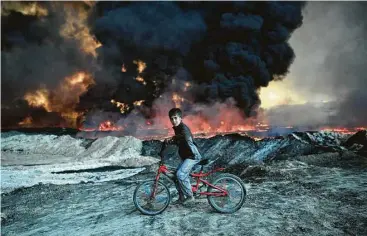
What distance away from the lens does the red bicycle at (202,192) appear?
21.2ft

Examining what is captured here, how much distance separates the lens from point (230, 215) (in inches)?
→ 253

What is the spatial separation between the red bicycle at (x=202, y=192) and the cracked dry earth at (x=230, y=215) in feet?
0.71

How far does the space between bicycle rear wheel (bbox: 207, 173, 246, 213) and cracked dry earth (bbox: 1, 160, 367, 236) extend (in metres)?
0.18

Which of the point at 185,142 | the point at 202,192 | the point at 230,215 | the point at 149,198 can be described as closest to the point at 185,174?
the point at 202,192

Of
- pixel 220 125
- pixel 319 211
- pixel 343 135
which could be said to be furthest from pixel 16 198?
pixel 220 125

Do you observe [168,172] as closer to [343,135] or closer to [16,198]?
[16,198]

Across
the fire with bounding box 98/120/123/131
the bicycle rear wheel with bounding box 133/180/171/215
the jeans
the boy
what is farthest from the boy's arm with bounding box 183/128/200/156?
the fire with bounding box 98/120/123/131

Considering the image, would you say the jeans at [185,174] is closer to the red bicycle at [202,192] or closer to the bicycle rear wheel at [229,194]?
the red bicycle at [202,192]

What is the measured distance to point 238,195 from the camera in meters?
6.62

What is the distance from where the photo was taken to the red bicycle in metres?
6.46

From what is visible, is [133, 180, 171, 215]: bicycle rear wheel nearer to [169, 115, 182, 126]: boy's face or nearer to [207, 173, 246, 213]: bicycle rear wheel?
[207, 173, 246, 213]: bicycle rear wheel

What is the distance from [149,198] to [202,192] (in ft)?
4.13

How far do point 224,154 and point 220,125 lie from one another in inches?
759

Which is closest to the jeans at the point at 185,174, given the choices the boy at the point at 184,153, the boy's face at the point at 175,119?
the boy at the point at 184,153
